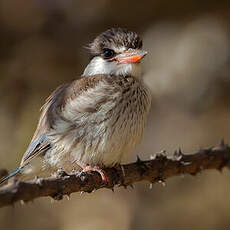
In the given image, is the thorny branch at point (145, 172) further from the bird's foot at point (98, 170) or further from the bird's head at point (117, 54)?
the bird's head at point (117, 54)

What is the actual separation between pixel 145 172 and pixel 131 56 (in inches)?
40.4

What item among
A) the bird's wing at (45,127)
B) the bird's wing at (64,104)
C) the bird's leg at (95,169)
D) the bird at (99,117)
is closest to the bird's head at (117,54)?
the bird at (99,117)

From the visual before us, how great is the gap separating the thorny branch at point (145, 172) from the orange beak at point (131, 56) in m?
0.83

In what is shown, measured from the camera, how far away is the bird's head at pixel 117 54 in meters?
3.93

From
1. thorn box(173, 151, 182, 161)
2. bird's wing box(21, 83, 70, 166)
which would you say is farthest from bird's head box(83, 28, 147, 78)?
thorn box(173, 151, 182, 161)

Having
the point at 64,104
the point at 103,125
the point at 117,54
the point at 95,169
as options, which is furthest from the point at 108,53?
the point at 95,169

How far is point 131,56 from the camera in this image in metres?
3.91

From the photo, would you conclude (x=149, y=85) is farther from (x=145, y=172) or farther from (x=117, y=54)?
(x=145, y=172)

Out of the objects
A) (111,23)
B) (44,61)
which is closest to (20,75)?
(44,61)

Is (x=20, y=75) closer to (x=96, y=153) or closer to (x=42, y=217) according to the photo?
(x=42, y=217)

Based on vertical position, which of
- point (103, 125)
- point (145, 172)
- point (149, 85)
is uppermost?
point (103, 125)

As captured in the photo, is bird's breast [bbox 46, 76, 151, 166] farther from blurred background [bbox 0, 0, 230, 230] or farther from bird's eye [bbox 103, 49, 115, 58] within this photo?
blurred background [bbox 0, 0, 230, 230]

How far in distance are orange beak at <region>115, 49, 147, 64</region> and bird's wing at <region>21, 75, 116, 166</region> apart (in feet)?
0.56

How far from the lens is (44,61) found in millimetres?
5742
